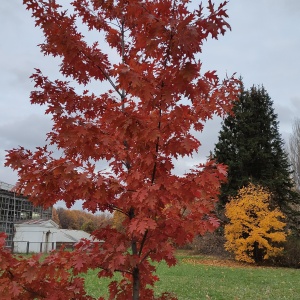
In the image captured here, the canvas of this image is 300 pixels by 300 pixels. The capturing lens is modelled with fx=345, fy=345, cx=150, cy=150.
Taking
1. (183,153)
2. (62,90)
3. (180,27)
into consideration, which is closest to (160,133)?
(183,153)

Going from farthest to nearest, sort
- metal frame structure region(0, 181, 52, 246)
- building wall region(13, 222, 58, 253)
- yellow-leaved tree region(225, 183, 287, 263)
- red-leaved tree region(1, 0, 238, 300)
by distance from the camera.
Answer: building wall region(13, 222, 58, 253), metal frame structure region(0, 181, 52, 246), yellow-leaved tree region(225, 183, 287, 263), red-leaved tree region(1, 0, 238, 300)

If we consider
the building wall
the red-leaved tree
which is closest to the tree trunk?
the red-leaved tree

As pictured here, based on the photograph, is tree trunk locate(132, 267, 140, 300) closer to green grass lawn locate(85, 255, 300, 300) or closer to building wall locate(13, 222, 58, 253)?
green grass lawn locate(85, 255, 300, 300)

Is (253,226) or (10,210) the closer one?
(253,226)

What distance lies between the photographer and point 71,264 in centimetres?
283

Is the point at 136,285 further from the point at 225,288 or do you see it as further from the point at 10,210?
the point at 10,210

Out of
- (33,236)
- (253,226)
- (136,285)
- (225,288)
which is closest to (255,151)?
A: (253,226)

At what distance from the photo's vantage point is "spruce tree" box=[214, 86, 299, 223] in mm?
25641

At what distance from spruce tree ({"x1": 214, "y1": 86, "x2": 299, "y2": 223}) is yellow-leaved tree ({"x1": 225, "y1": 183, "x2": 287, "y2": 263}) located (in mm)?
3852

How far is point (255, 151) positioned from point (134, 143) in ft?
79.7

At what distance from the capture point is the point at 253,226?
805 inches

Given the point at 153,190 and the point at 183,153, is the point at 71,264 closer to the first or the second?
the point at 153,190

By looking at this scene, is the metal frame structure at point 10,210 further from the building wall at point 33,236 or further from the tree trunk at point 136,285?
the tree trunk at point 136,285

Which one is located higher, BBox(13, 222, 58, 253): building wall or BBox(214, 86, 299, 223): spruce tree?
BBox(214, 86, 299, 223): spruce tree
